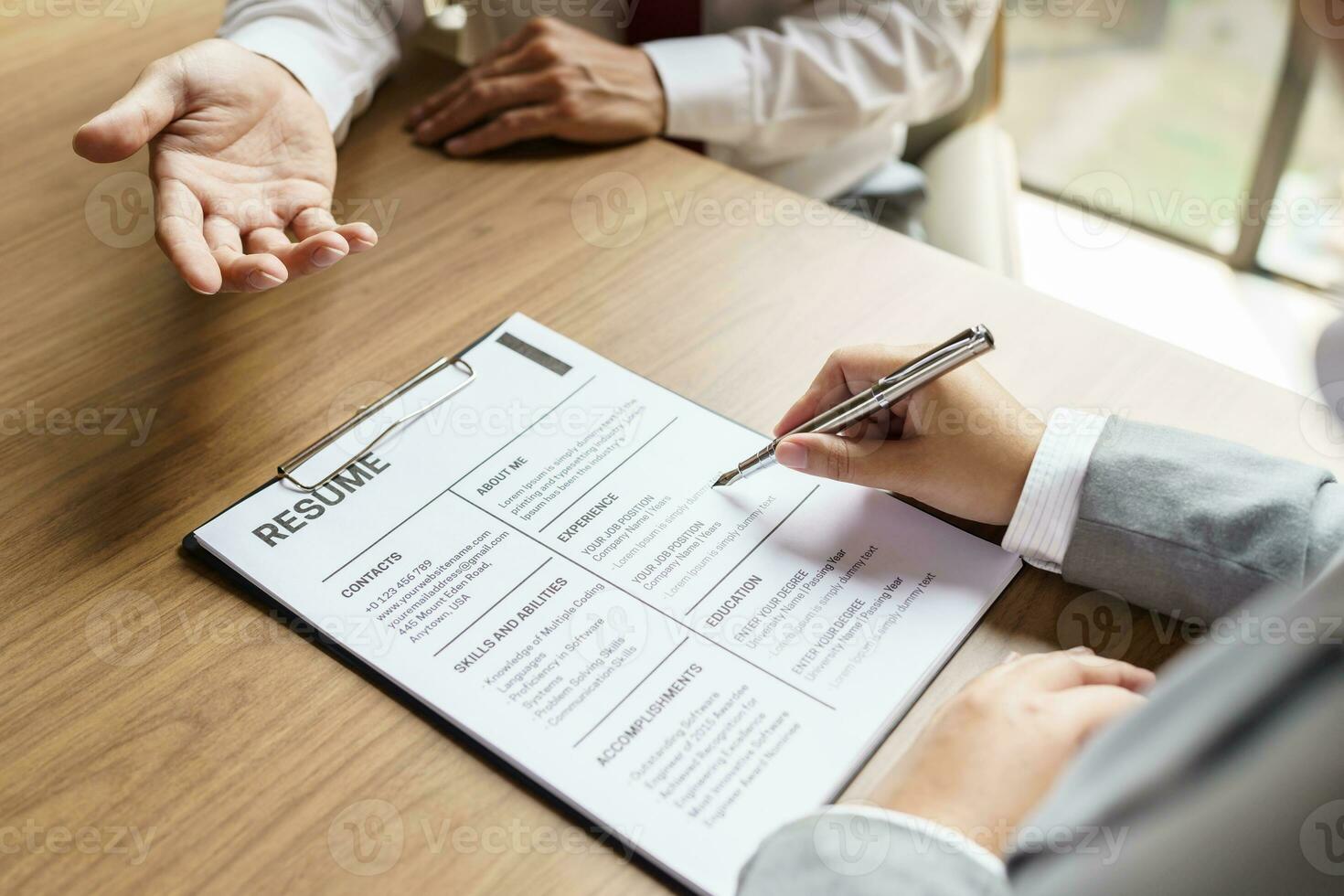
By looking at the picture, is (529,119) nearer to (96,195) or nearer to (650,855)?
(96,195)

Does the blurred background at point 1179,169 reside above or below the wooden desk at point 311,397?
below

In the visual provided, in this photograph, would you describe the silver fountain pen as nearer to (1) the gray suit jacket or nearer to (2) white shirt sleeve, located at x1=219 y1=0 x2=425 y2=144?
(1) the gray suit jacket

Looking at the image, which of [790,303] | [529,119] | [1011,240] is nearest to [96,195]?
[529,119]

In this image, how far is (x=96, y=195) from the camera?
1010mm

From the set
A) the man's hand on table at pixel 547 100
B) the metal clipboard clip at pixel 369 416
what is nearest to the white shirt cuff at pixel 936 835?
the metal clipboard clip at pixel 369 416

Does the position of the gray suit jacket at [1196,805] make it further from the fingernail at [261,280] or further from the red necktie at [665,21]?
the red necktie at [665,21]

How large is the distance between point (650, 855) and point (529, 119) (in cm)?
76

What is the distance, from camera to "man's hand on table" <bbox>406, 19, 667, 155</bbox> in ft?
3.44

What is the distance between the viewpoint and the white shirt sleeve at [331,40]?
3.38 ft

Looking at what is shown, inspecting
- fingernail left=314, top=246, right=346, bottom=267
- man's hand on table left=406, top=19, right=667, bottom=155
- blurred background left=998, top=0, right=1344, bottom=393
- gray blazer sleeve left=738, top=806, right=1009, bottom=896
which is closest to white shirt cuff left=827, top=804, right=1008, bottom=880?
gray blazer sleeve left=738, top=806, right=1009, bottom=896

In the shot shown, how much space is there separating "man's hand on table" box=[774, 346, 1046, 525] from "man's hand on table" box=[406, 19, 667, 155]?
0.47 metres

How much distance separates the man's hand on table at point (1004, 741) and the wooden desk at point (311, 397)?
3 centimetres

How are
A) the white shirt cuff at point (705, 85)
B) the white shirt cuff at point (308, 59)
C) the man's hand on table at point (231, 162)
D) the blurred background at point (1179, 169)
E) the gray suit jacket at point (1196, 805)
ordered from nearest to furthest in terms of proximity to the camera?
the gray suit jacket at point (1196, 805), the man's hand on table at point (231, 162), the white shirt cuff at point (308, 59), the white shirt cuff at point (705, 85), the blurred background at point (1179, 169)

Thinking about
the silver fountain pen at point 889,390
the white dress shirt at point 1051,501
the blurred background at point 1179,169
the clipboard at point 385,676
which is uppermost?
the silver fountain pen at point 889,390
